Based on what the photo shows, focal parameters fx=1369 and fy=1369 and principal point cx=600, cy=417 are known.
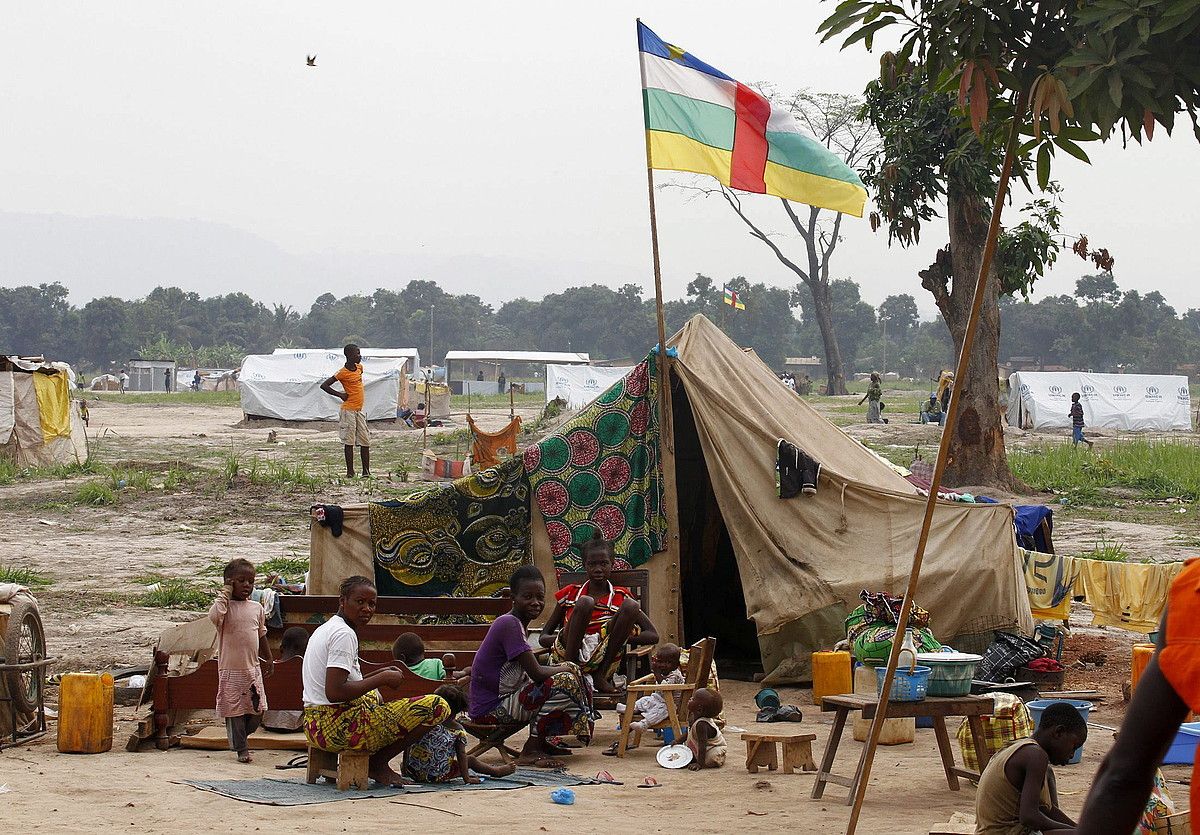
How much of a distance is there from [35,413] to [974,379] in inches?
528

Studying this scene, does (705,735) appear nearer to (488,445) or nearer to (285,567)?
(285,567)

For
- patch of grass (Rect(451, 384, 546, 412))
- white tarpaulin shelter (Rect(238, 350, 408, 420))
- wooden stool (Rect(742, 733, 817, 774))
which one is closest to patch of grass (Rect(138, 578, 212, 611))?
wooden stool (Rect(742, 733, 817, 774))

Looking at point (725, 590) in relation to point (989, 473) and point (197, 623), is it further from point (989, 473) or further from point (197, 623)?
point (989, 473)

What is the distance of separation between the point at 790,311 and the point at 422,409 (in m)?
62.6

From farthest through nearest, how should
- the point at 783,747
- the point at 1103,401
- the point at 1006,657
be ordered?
the point at 1103,401, the point at 1006,657, the point at 783,747

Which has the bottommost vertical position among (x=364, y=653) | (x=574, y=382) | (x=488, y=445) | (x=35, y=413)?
(x=364, y=653)

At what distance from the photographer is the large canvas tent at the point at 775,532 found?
852 centimetres

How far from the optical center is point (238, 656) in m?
6.71

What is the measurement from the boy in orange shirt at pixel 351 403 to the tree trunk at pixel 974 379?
7163 millimetres

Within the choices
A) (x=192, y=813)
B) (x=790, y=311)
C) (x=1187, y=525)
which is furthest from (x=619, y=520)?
(x=790, y=311)

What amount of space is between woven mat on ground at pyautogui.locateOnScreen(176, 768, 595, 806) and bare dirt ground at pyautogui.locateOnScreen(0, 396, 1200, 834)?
0.36 feet

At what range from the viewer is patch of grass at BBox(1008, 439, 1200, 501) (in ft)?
61.2

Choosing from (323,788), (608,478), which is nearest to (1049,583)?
(608,478)

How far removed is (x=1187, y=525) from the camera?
15.6 meters
